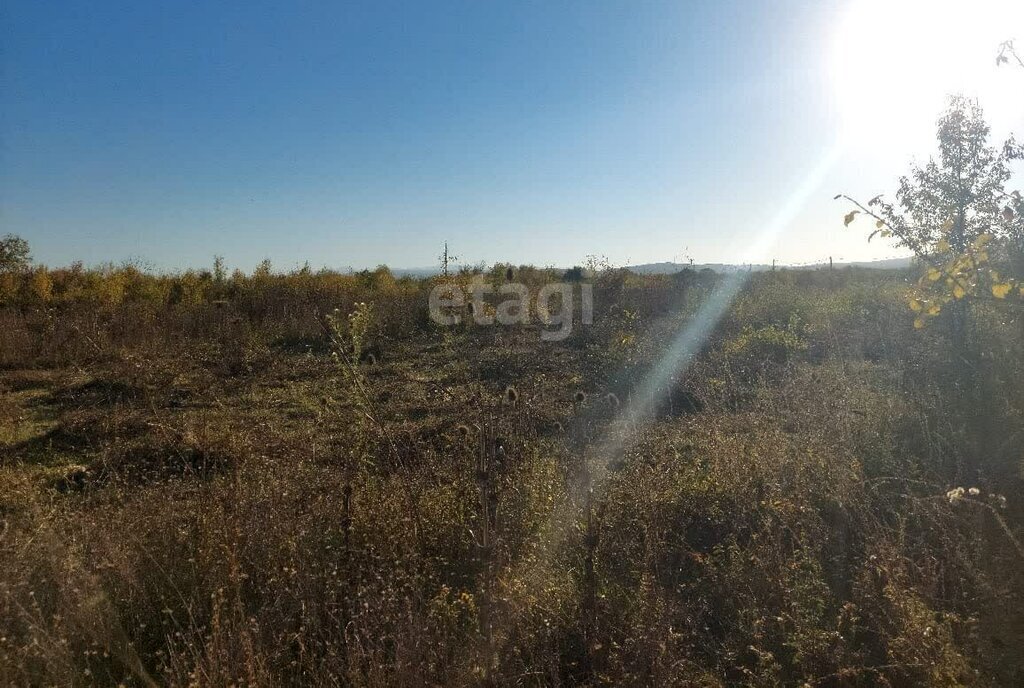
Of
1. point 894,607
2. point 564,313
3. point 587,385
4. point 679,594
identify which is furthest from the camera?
point 564,313

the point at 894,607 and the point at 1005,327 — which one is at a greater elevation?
the point at 1005,327

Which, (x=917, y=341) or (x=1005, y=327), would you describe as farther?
(x=917, y=341)

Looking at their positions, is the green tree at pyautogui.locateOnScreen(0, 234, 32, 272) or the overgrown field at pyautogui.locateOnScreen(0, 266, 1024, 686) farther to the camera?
the green tree at pyautogui.locateOnScreen(0, 234, 32, 272)

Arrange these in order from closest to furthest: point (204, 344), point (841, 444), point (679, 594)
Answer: point (679, 594)
point (841, 444)
point (204, 344)

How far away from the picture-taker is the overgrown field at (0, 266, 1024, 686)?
7.33 ft

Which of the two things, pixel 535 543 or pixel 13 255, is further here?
pixel 13 255

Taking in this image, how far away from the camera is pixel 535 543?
3033 mm

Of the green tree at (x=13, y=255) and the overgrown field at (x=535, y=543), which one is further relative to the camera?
the green tree at (x=13, y=255)

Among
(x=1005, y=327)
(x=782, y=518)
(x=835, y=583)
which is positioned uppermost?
(x=1005, y=327)

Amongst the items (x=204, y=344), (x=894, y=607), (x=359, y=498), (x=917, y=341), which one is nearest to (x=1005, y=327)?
(x=917, y=341)

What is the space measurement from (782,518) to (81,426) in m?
5.29

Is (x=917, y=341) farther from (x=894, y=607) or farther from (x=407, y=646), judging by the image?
(x=407, y=646)

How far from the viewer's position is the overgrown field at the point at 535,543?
2.23 metres

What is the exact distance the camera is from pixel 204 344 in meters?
9.79
